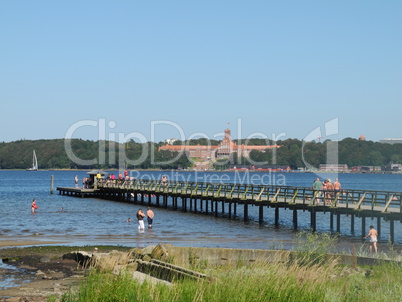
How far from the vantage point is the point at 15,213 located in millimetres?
56125

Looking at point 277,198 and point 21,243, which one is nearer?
point 21,243

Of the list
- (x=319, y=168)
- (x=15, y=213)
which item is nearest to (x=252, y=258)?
(x=15, y=213)

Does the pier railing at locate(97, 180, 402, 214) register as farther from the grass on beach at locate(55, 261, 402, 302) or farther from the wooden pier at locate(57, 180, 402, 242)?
the grass on beach at locate(55, 261, 402, 302)

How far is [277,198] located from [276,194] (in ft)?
1.51

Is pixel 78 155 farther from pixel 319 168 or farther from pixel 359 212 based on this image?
pixel 359 212

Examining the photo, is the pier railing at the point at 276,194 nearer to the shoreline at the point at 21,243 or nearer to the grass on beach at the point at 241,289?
the shoreline at the point at 21,243

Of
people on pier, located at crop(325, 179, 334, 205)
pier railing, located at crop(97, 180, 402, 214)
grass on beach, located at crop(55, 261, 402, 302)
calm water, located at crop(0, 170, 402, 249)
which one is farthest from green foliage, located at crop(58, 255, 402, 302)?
people on pier, located at crop(325, 179, 334, 205)

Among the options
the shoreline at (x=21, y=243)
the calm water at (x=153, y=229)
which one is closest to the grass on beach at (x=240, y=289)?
the calm water at (x=153, y=229)

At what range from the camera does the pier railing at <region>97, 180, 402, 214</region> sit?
3300 cm

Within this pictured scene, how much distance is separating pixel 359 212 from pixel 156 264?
18075 mm

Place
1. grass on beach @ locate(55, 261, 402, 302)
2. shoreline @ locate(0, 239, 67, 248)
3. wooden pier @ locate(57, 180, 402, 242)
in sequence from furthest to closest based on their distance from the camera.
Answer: wooden pier @ locate(57, 180, 402, 242)
shoreline @ locate(0, 239, 67, 248)
grass on beach @ locate(55, 261, 402, 302)

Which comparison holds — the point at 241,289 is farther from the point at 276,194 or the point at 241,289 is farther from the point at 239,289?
the point at 276,194

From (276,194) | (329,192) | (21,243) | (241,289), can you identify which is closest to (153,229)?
(276,194)

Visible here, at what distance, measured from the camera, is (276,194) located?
41000 millimetres
